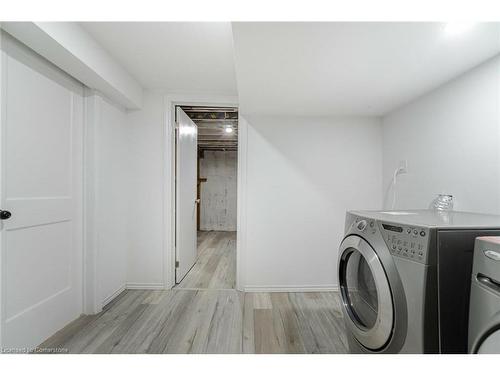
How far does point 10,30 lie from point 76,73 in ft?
1.43

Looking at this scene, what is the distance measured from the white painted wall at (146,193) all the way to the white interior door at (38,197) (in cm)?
55

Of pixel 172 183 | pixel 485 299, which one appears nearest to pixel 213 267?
pixel 172 183

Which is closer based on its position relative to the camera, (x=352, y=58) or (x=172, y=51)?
(x=352, y=58)

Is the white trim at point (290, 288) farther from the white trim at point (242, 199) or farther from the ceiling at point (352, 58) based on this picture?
the ceiling at point (352, 58)

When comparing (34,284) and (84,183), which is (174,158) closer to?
(84,183)

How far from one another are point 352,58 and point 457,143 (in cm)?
90

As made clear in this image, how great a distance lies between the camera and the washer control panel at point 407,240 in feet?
2.67

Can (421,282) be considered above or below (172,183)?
below

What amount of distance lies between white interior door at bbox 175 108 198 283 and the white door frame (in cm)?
7

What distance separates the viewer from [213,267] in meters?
3.11

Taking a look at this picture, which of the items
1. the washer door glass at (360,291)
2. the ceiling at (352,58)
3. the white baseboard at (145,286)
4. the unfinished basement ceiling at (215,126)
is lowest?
the white baseboard at (145,286)

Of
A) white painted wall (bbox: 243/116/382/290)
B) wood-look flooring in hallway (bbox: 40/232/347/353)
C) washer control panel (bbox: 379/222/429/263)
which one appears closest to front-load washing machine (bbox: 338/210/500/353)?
washer control panel (bbox: 379/222/429/263)

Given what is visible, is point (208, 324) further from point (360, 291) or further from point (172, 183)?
point (172, 183)

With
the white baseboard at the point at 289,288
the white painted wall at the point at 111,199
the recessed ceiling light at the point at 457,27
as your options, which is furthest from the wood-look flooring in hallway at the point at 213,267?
the recessed ceiling light at the point at 457,27
